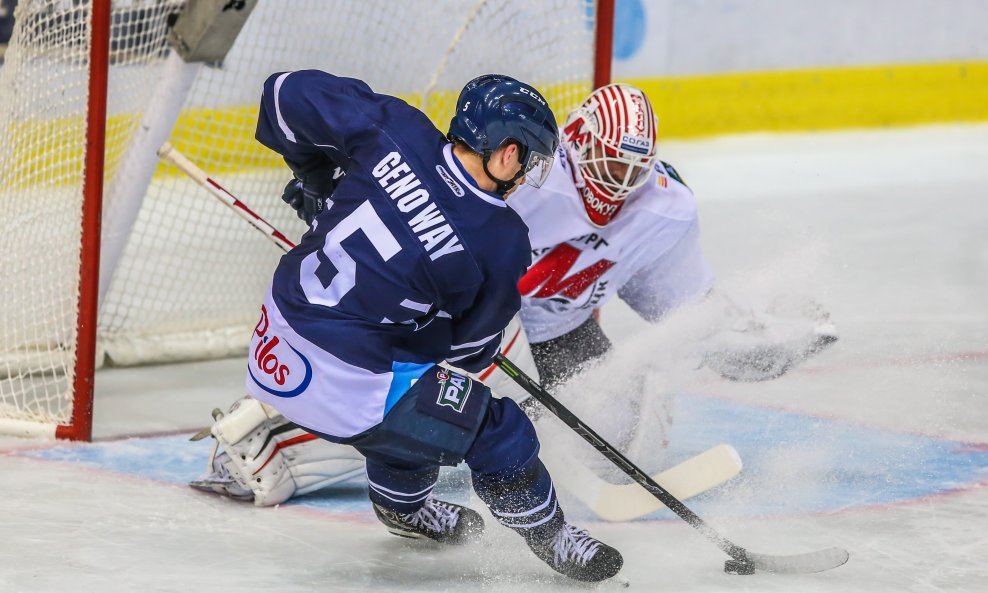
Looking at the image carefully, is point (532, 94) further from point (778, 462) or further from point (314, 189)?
point (778, 462)

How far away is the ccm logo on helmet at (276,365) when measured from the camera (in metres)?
2.33

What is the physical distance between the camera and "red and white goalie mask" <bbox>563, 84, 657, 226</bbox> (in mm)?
2832

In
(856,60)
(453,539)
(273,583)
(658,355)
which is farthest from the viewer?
(856,60)

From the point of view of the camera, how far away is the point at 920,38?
23.1 feet

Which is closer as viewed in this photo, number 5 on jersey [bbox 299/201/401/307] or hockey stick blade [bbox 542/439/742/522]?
number 5 on jersey [bbox 299/201/401/307]

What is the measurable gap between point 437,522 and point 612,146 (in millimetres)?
858

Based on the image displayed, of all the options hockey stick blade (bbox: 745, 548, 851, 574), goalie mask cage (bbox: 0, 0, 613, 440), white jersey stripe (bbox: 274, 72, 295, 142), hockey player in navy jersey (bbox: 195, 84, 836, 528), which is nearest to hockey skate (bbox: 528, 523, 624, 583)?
hockey stick blade (bbox: 745, 548, 851, 574)

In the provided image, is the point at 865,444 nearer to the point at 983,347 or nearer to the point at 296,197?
the point at 983,347

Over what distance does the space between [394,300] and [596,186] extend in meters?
0.80

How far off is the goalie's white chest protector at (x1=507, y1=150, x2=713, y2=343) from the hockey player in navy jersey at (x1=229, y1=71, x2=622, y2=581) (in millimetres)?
564

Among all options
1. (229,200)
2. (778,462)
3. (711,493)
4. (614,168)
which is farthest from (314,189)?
(778,462)

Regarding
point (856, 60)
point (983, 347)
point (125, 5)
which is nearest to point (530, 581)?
point (125, 5)

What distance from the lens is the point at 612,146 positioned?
284 centimetres

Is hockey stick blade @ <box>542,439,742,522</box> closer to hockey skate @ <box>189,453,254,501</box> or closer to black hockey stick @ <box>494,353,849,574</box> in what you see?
black hockey stick @ <box>494,353,849,574</box>
